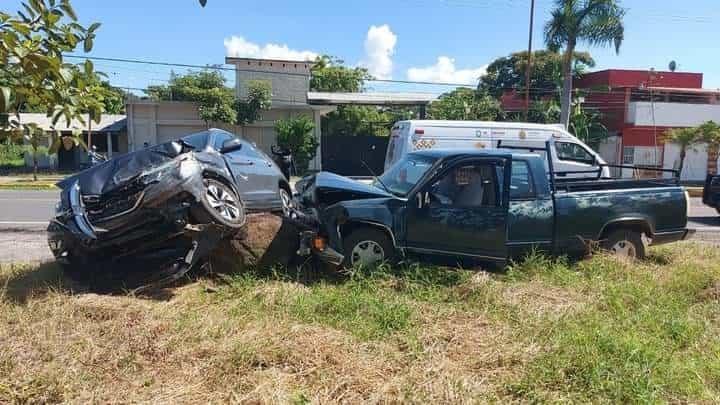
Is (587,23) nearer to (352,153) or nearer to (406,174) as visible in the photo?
(352,153)

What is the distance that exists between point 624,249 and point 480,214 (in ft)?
7.21

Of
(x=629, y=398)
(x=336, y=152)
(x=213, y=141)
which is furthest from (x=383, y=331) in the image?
(x=336, y=152)

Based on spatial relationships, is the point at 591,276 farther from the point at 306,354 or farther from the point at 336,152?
the point at 336,152

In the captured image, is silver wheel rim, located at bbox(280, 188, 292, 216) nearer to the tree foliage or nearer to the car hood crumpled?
the car hood crumpled

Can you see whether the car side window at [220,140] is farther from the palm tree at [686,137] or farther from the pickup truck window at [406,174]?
the palm tree at [686,137]

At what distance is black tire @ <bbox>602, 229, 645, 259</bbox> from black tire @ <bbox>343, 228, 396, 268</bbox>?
2.86 meters

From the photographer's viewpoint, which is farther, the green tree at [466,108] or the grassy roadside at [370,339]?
the green tree at [466,108]

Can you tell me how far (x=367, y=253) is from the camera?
5.70 meters

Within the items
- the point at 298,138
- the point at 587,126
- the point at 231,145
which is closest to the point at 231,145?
the point at 231,145

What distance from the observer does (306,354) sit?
11.8 ft

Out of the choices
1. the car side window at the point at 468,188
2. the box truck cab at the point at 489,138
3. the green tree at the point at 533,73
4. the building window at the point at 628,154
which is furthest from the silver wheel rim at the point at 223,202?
the green tree at the point at 533,73

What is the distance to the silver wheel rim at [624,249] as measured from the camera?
632cm

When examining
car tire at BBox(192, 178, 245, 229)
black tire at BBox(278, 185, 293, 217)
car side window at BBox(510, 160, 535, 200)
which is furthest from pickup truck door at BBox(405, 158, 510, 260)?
car tire at BBox(192, 178, 245, 229)

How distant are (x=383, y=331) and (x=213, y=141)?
158 inches
